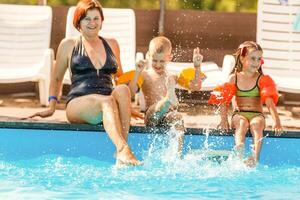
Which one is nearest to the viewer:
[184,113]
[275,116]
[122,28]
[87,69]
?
[275,116]

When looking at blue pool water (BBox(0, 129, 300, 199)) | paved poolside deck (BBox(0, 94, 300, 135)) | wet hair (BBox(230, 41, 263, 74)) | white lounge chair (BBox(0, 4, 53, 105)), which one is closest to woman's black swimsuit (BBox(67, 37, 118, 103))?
blue pool water (BBox(0, 129, 300, 199))

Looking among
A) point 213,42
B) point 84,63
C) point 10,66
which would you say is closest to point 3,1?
point 10,66

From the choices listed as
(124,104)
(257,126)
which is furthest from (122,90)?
(257,126)

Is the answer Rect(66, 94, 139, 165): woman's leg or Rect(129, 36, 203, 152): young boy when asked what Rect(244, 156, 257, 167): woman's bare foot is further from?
Rect(66, 94, 139, 165): woman's leg

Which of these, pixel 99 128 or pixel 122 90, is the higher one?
pixel 122 90

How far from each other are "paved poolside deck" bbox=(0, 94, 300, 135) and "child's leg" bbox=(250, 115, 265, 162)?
1.64 metres

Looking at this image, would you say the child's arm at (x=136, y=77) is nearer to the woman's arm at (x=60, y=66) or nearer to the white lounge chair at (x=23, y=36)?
the woman's arm at (x=60, y=66)

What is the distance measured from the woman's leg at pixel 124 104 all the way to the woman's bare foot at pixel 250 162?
0.96m

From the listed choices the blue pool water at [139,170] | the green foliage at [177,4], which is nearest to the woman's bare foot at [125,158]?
the blue pool water at [139,170]

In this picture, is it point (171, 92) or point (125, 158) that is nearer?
point (125, 158)

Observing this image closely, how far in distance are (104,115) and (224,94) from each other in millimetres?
1052

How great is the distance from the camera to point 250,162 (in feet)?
24.4

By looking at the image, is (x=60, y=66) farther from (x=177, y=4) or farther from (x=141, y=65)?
(x=177, y=4)

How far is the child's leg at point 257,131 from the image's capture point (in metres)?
7.55
